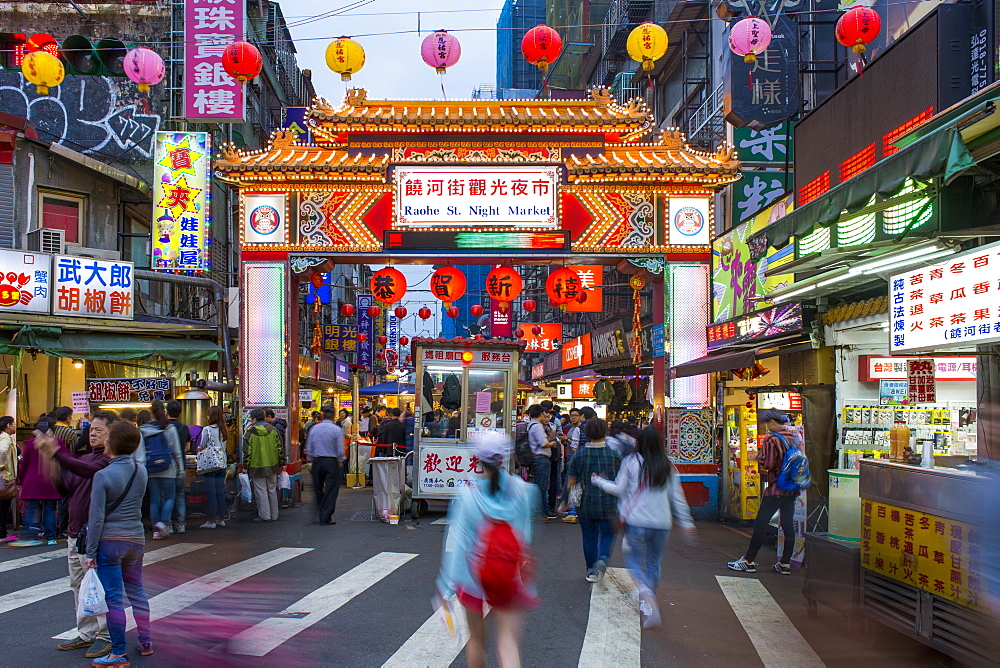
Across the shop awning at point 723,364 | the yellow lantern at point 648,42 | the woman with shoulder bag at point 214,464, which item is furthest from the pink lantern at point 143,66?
the shop awning at point 723,364

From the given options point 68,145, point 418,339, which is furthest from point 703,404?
point 68,145

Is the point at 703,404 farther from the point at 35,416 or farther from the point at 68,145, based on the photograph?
the point at 68,145

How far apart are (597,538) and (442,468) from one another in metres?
6.02

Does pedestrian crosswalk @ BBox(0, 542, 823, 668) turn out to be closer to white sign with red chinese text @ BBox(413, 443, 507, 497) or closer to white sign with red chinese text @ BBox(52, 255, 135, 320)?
white sign with red chinese text @ BBox(413, 443, 507, 497)

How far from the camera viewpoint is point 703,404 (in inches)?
668

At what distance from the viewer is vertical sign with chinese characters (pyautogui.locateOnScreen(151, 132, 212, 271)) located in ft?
66.0

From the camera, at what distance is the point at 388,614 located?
8.01 m

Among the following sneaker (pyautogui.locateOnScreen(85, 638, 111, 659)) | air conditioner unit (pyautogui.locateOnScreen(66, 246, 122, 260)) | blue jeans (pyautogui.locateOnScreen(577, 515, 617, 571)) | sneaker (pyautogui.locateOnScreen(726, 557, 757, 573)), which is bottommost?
sneaker (pyautogui.locateOnScreen(726, 557, 757, 573))

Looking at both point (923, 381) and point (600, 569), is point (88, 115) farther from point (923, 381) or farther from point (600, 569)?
point (923, 381)

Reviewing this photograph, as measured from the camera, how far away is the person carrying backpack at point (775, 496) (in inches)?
397

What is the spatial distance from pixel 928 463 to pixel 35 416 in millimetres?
17765

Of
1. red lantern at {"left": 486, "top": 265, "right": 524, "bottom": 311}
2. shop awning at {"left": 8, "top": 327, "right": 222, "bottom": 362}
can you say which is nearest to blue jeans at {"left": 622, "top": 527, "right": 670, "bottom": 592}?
red lantern at {"left": 486, "top": 265, "right": 524, "bottom": 311}

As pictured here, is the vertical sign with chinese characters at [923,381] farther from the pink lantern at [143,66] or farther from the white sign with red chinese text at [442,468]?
the pink lantern at [143,66]

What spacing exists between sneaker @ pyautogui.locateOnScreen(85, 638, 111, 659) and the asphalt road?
0.06m
